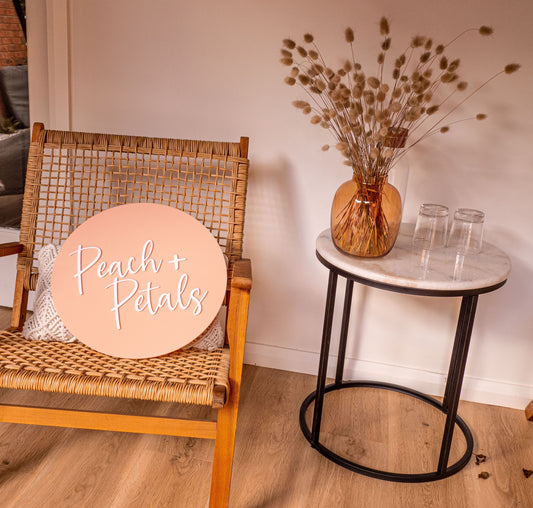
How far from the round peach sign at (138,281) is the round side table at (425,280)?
33cm

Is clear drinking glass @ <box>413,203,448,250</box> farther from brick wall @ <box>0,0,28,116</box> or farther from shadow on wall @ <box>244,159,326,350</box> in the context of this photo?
brick wall @ <box>0,0,28,116</box>

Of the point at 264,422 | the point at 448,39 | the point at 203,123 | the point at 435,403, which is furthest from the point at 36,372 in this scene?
the point at 448,39

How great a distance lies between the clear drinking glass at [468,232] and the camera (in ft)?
4.99

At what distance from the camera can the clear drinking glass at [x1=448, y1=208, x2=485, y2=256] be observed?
152cm

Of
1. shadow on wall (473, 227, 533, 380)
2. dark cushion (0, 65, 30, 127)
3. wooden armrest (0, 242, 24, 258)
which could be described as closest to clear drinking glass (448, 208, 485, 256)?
shadow on wall (473, 227, 533, 380)

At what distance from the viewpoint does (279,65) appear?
68.7 inches

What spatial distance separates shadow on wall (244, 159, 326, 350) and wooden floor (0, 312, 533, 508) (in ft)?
0.86

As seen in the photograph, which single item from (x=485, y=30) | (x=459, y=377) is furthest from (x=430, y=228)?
(x=485, y=30)

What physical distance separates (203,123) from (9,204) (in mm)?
933

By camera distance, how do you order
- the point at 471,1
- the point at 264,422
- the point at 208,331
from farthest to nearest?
the point at 264,422 → the point at 471,1 → the point at 208,331

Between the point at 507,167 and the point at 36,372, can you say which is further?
the point at 507,167

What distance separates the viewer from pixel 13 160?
213 centimetres

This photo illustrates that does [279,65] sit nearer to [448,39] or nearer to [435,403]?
[448,39]

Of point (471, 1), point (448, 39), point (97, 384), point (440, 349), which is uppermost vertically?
point (471, 1)
